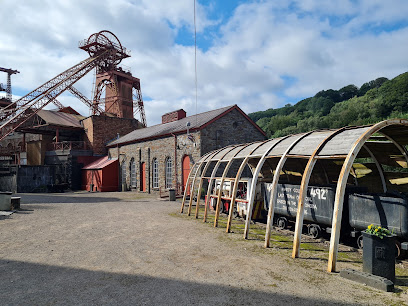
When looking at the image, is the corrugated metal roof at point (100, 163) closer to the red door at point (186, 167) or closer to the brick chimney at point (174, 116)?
the brick chimney at point (174, 116)

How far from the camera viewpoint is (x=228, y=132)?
22250 millimetres

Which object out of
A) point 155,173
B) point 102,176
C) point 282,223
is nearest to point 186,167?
point 155,173

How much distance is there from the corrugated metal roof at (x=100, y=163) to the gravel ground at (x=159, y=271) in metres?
18.8

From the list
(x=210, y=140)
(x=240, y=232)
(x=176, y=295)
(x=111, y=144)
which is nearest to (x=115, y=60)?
(x=111, y=144)

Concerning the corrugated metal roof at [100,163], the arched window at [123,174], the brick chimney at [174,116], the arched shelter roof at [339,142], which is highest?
the brick chimney at [174,116]

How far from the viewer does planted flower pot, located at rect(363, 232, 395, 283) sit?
18.9 feet

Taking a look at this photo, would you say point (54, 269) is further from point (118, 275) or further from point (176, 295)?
point (176, 295)

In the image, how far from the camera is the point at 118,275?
625 centimetres

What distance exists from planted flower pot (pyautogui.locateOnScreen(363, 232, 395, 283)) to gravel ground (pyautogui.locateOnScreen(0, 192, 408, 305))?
0.58 m

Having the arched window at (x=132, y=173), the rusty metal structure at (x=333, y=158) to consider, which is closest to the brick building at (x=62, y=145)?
the arched window at (x=132, y=173)

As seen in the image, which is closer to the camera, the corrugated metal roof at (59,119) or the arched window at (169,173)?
the arched window at (169,173)

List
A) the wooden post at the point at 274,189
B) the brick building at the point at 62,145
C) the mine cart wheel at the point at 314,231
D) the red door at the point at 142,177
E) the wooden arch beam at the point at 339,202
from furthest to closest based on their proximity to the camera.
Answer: the brick building at the point at 62,145
the red door at the point at 142,177
the mine cart wheel at the point at 314,231
the wooden post at the point at 274,189
the wooden arch beam at the point at 339,202

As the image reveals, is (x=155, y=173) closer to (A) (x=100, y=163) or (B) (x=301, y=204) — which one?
(A) (x=100, y=163)

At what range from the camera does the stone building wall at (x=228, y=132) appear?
2080cm
